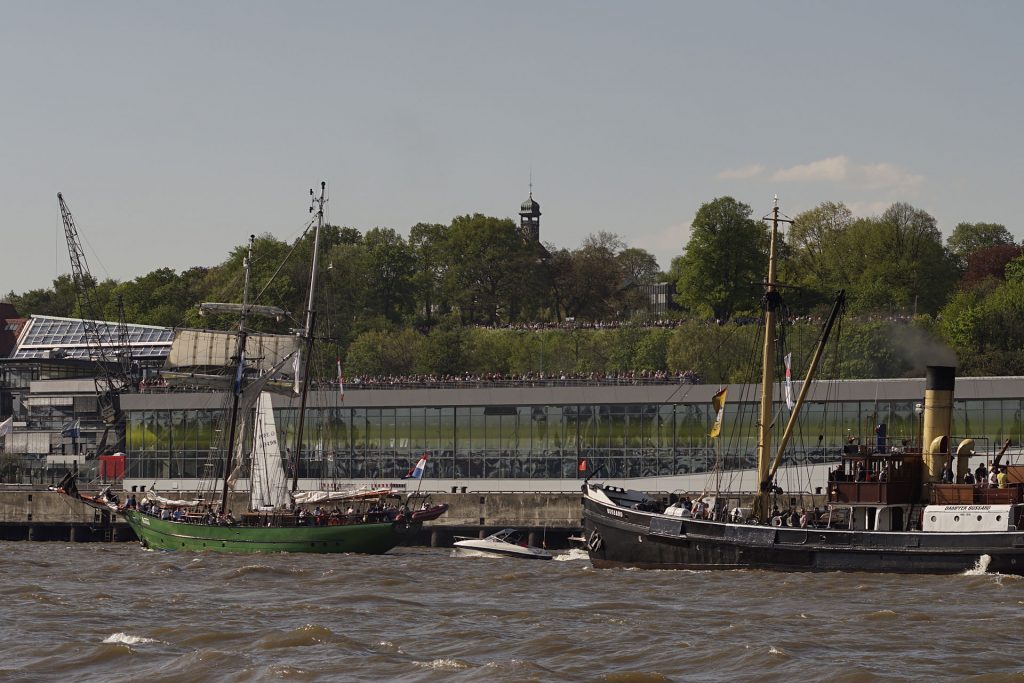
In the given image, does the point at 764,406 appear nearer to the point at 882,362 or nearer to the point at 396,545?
the point at 396,545

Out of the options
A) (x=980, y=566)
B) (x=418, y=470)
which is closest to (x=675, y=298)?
(x=418, y=470)

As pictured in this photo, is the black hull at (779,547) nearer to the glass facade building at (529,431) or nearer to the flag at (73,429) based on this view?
the glass facade building at (529,431)

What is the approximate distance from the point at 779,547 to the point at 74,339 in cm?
12435

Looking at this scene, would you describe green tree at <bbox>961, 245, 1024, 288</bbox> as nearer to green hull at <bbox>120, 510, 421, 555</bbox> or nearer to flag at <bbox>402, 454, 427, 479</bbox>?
flag at <bbox>402, 454, 427, 479</bbox>

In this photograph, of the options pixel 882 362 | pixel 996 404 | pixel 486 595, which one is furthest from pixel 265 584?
pixel 882 362

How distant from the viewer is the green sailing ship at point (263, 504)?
84.5 metres

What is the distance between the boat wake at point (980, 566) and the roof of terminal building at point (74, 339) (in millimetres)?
116706

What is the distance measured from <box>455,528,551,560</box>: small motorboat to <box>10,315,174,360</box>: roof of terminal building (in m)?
87.0

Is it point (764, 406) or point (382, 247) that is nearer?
point (764, 406)

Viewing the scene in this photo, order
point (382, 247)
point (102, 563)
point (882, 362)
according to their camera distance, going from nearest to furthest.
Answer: point (102, 563) → point (882, 362) → point (382, 247)

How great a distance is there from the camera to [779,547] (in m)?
65.4

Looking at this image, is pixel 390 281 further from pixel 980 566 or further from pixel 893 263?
pixel 980 566

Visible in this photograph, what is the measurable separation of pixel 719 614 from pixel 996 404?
51.2 metres

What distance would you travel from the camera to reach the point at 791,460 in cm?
10038
